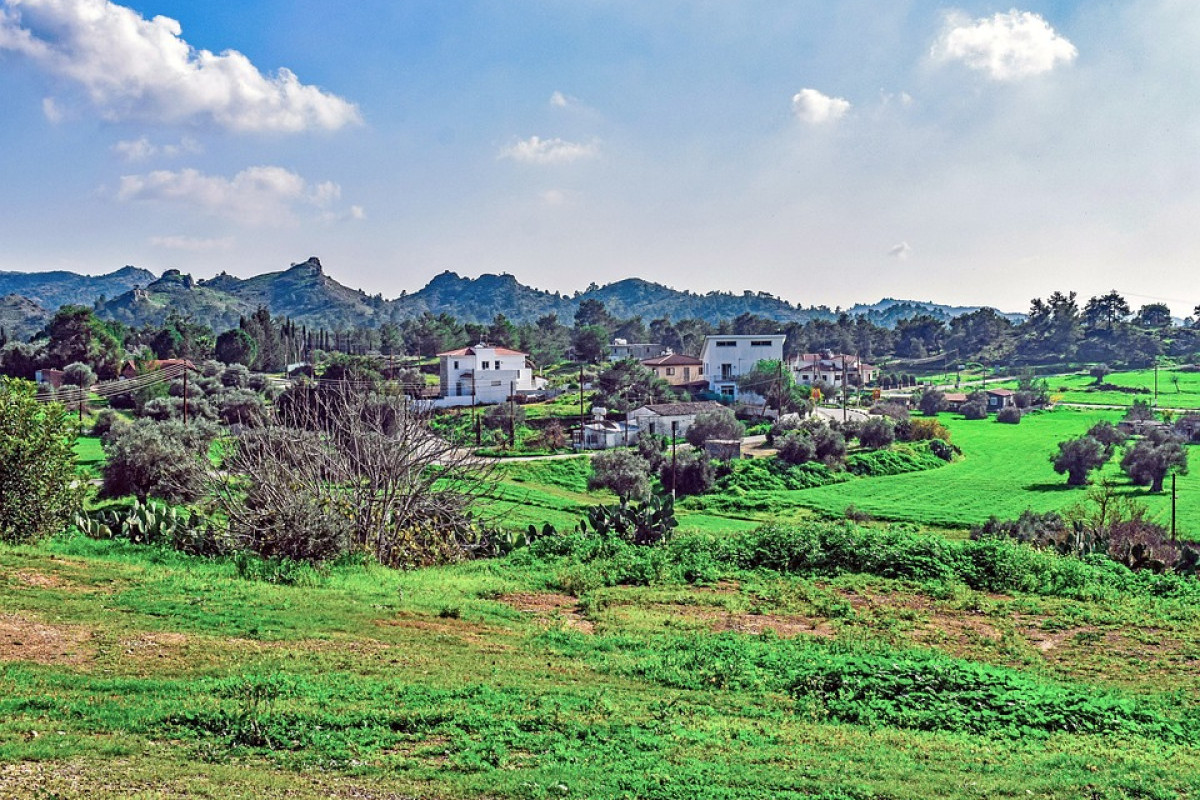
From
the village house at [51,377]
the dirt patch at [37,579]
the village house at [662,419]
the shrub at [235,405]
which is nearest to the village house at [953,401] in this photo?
the village house at [662,419]

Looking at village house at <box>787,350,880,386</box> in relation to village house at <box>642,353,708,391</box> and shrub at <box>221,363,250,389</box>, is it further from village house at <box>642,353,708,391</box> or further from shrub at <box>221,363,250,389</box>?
shrub at <box>221,363,250,389</box>

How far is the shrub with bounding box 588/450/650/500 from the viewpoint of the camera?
4566cm

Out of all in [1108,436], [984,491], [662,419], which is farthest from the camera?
[662,419]

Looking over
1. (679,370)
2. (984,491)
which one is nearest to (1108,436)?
(984,491)

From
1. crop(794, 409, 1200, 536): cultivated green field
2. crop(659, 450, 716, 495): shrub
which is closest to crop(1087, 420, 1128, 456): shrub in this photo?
crop(794, 409, 1200, 536): cultivated green field

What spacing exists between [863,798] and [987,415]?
81.4m

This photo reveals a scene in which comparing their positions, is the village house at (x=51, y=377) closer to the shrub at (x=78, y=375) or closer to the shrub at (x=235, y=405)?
the shrub at (x=78, y=375)

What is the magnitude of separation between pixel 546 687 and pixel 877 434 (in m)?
53.2

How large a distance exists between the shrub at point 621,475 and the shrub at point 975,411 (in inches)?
1692

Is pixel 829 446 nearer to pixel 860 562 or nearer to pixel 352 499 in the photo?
pixel 860 562

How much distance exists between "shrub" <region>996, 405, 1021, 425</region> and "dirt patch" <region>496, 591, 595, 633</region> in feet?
231

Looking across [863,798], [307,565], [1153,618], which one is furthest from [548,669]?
[1153,618]

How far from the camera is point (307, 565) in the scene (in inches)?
623

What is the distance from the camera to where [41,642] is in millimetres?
9992
